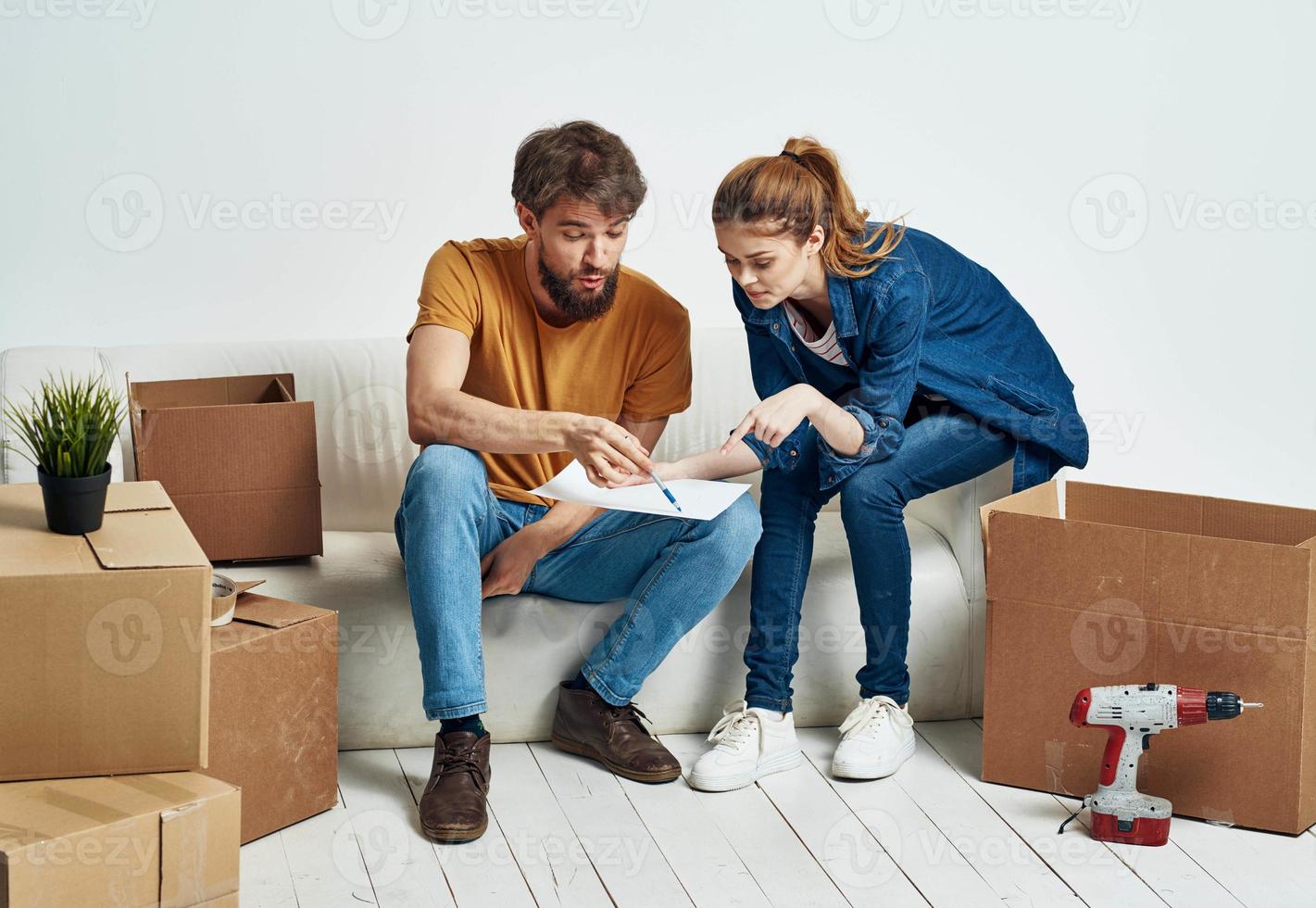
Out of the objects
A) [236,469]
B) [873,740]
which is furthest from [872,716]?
[236,469]

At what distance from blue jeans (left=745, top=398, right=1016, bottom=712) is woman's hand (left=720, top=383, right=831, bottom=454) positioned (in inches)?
5.5

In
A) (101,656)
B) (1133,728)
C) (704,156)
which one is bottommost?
(1133,728)

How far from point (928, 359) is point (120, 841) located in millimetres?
1368

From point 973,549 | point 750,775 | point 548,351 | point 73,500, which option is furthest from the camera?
point 973,549

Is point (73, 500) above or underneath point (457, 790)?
above

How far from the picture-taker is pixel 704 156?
3.19m

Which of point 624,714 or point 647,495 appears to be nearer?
point 647,495

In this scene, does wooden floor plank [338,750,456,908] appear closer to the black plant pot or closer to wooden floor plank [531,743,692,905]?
wooden floor plank [531,743,692,905]

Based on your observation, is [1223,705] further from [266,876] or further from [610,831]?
[266,876]

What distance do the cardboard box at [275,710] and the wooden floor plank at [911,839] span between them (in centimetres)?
78

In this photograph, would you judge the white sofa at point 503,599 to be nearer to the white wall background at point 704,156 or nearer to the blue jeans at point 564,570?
the blue jeans at point 564,570

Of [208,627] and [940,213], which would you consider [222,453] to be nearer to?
[208,627]

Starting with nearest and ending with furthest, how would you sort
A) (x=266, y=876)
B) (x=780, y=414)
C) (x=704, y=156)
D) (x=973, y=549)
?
(x=266, y=876)
(x=780, y=414)
(x=973, y=549)
(x=704, y=156)

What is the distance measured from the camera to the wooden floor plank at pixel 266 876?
180 centimetres
